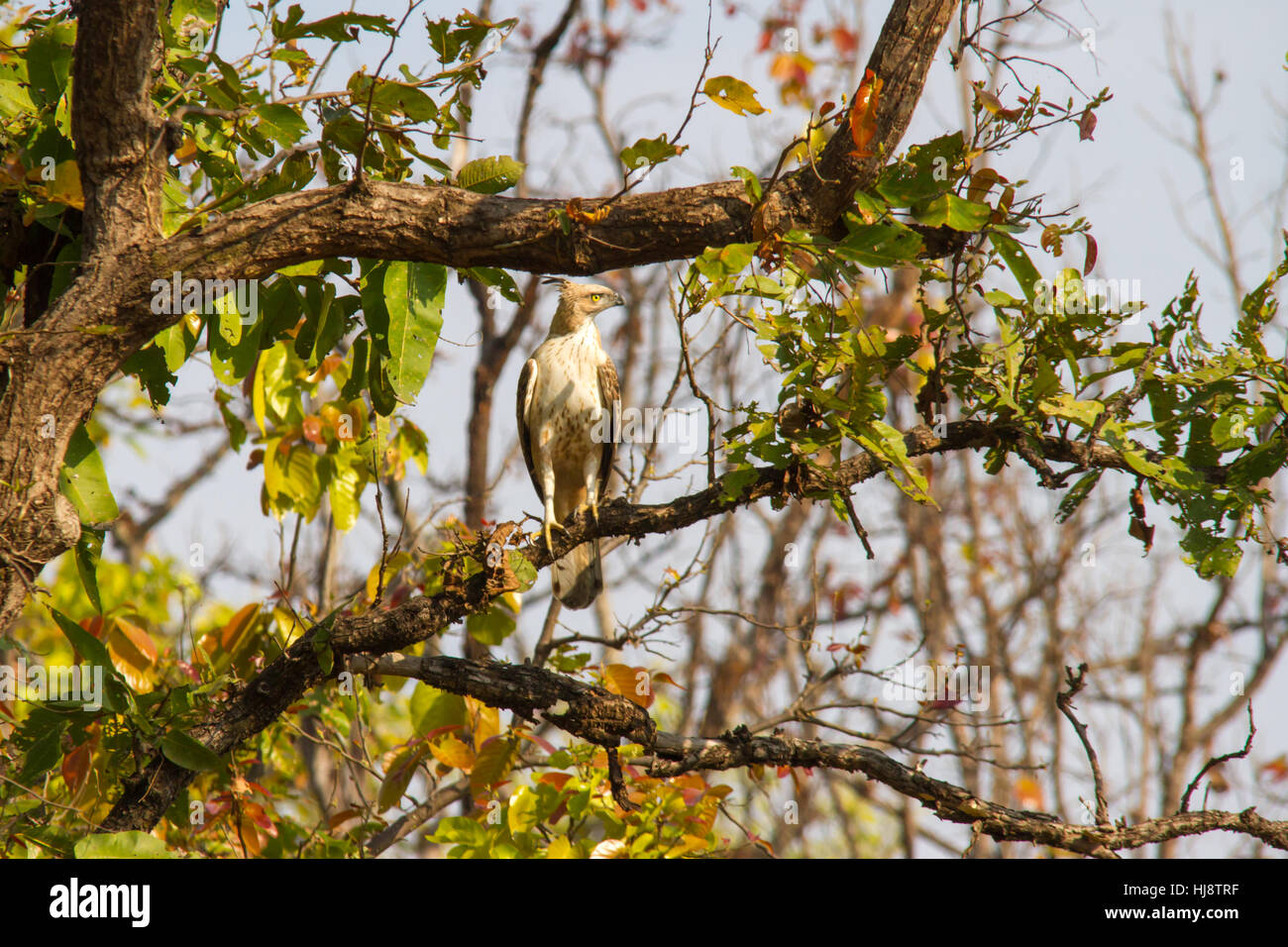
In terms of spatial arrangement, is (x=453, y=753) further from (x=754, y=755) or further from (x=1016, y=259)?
(x=1016, y=259)

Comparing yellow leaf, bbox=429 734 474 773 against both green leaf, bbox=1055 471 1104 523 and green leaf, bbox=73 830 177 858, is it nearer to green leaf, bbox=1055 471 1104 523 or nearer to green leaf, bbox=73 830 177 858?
green leaf, bbox=73 830 177 858

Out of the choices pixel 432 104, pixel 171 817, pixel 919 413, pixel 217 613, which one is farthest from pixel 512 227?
pixel 217 613

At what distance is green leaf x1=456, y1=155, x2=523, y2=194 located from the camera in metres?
3.00

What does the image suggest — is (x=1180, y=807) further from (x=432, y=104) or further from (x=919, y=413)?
(x=432, y=104)

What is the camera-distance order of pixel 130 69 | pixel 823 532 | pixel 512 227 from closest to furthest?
pixel 130 69 → pixel 512 227 → pixel 823 532

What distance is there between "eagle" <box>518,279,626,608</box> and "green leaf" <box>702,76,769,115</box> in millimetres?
2354

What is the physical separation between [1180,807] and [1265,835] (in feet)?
1.01

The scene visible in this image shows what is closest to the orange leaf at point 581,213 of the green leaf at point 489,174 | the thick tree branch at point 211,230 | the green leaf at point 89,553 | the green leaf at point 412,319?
the thick tree branch at point 211,230

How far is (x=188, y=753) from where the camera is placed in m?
2.92

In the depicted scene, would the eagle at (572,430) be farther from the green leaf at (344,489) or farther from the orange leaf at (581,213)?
the orange leaf at (581,213)

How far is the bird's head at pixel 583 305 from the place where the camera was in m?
5.43

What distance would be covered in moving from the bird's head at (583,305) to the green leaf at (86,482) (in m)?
2.82

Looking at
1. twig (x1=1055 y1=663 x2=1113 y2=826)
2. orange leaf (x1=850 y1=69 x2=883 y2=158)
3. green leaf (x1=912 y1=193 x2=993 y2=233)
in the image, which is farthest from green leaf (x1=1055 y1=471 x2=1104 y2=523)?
orange leaf (x1=850 y1=69 x2=883 y2=158)
